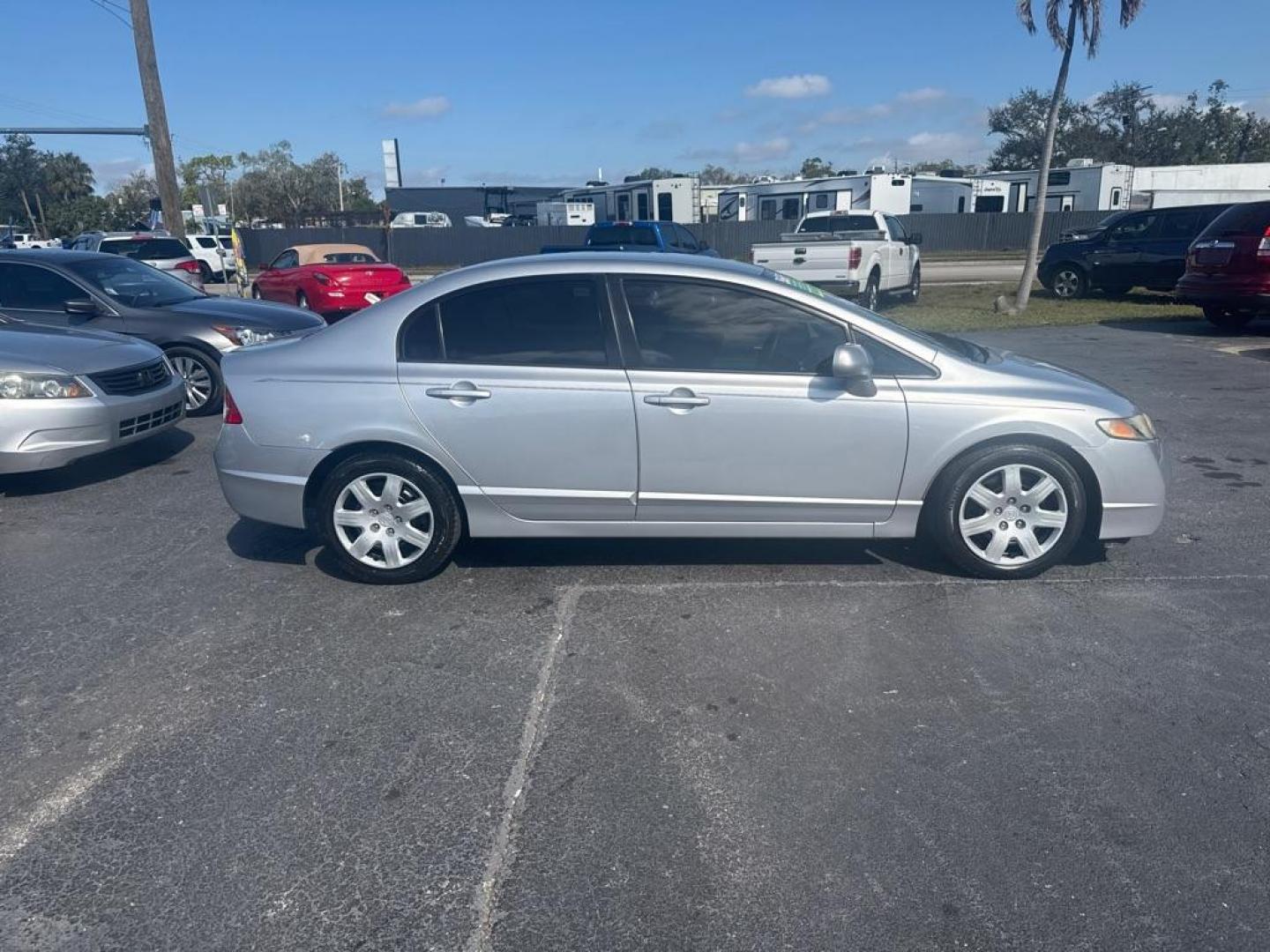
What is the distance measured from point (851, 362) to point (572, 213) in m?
40.3

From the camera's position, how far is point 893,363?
4824 mm

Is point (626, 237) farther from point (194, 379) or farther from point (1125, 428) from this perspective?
point (1125, 428)

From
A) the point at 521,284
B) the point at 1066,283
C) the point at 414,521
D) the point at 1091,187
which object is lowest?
the point at 1066,283

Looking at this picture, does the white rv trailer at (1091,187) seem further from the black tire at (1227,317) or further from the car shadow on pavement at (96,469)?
the car shadow on pavement at (96,469)

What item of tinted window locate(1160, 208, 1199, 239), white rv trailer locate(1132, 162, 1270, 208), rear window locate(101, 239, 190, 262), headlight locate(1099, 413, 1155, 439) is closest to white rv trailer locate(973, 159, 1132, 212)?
white rv trailer locate(1132, 162, 1270, 208)

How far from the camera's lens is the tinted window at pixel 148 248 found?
24047 millimetres

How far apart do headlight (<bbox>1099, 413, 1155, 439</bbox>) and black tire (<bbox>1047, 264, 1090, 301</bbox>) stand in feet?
52.2

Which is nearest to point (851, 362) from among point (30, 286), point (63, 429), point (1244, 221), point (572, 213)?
point (63, 429)

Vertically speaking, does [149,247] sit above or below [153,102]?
below

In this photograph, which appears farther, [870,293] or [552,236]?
[552,236]

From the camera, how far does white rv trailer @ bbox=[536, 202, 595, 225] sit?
4300cm

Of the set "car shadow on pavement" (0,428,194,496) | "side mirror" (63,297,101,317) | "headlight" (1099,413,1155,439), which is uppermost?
"side mirror" (63,297,101,317)

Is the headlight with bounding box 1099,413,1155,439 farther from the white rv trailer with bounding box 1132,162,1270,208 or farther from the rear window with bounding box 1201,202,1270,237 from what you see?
the white rv trailer with bounding box 1132,162,1270,208

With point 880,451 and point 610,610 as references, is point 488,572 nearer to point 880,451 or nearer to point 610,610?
point 610,610
